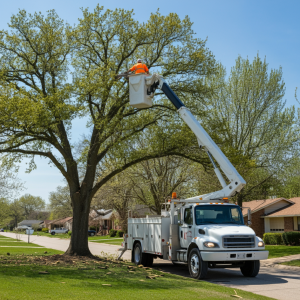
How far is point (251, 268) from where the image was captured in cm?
1309

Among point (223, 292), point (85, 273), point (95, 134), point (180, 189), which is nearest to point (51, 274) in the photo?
point (85, 273)

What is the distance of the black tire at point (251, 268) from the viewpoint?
12938 mm

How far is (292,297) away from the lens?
31.2 ft

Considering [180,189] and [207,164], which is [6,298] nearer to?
[207,164]

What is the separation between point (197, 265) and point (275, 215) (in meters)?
26.2

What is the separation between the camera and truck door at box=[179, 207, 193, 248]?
13.5 meters

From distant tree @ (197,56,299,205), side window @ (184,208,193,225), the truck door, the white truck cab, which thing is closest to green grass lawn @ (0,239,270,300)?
the white truck cab

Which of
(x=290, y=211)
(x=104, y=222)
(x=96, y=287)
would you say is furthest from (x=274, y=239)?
(x=104, y=222)

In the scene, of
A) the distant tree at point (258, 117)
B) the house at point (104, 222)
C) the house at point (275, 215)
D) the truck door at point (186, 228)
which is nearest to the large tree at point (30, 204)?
the house at point (104, 222)

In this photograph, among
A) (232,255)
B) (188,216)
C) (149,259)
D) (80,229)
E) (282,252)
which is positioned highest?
(188,216)

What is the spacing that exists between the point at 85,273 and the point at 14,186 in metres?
24.1

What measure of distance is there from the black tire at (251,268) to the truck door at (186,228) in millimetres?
2118

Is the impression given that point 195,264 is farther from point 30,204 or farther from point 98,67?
point 30,204

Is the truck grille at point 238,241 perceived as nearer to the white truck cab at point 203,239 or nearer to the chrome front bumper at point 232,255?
the white truck cab at point 203,239
